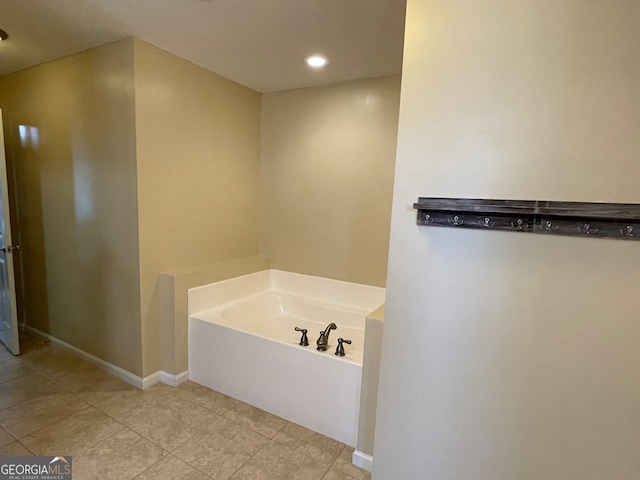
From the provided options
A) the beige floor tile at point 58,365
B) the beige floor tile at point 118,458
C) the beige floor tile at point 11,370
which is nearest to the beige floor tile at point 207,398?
the beige floor tile at point 118,458

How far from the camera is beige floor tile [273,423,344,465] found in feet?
5.84

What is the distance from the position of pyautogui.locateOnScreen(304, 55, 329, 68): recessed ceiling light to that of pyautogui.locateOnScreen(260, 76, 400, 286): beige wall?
1.24ft

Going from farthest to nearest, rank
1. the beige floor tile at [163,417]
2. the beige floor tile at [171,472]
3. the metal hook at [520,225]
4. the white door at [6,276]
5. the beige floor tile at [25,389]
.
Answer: the white door at [6,276], the beige floor tile at [25,389], the beige floor tile at [163,417], the beige floor tile at [171,472], the metal hook at [520,225]

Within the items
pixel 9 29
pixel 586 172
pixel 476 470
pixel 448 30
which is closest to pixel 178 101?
pixel 9 29

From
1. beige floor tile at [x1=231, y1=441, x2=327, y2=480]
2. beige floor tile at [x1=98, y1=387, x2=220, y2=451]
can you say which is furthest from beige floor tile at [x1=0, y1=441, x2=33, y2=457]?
beige floor tile at [x1=231, y1=441, x2=327, y2=480]

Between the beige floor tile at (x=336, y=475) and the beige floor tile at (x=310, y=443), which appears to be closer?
the beige floor tile at (x=336, y=475)

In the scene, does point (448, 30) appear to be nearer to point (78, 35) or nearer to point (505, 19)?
point (505, 19)

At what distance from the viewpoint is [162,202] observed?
Answer: 91.4 inches

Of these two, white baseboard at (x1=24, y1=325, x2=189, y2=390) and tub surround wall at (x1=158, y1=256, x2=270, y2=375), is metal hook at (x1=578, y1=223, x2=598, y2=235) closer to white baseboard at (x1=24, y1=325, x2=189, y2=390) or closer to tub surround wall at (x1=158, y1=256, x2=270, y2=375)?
tub surround wall at (x1=158, y1=256, x2=270, y2=375)

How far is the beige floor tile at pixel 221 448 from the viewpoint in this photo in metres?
1.67

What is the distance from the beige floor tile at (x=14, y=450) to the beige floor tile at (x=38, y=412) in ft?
0.26

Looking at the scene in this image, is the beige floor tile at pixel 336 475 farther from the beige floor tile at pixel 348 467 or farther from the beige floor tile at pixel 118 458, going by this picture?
the beige floor tile at pixel 118 458

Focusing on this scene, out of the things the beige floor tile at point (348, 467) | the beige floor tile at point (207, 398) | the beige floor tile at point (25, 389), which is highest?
the beige floor tile at point (348, 467)

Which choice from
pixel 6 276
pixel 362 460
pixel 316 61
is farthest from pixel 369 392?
pixel 6 276
